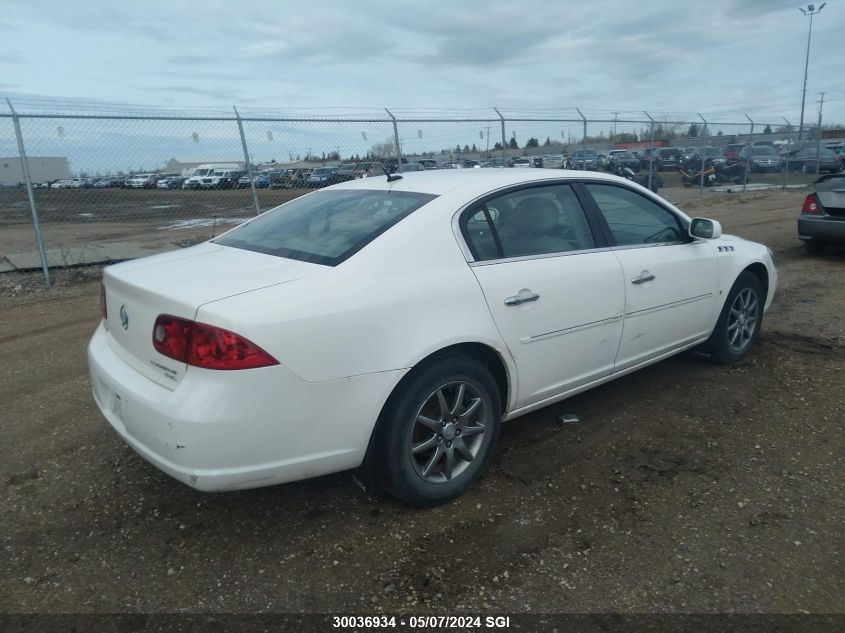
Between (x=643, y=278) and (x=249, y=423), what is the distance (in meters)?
2.52

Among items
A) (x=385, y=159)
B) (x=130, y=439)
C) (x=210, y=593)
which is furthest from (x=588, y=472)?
(x=385, y=159)

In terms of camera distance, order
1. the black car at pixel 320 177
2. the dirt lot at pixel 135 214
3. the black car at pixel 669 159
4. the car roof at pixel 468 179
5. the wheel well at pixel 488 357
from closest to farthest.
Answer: the wheel well at pixel 488 357 → the car roof at pixel 468 179 → the dirt lot at pixel 135 214 → the black car at pixel 320 177 → the black car at pixel 669 159

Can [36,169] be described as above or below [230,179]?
above

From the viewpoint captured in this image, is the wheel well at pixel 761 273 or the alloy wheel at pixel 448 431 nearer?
the alloy wheel at pixel 448 431

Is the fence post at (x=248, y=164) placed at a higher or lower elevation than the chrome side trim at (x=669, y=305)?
higher

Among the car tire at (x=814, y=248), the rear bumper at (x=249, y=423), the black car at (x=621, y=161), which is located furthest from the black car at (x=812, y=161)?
the rear bumper at (x=249, y=423)

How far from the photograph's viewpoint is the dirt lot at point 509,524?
256cm

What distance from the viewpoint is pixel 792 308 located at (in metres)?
6.40

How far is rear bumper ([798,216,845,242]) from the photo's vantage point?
28.0 ft

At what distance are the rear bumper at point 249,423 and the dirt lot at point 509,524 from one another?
445 millimetres

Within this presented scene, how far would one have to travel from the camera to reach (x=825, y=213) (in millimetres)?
8727

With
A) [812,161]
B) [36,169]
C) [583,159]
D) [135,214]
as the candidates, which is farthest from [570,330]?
[812,161]

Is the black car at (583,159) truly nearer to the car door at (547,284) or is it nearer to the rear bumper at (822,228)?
the rear bumper at (822,228)

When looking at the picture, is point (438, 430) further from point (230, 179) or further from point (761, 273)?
point (230, 179)
